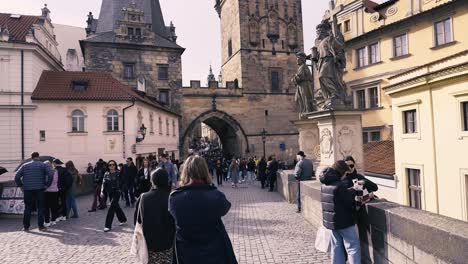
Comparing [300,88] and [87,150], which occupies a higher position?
[300,88]

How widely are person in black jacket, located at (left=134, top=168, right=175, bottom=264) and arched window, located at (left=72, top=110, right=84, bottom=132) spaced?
61.3 ft

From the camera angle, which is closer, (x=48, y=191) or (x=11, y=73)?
(x=48, y=191)

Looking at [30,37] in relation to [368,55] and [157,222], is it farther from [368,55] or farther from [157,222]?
[368,55]

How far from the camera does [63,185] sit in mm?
8836

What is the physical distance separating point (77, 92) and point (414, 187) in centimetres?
1862

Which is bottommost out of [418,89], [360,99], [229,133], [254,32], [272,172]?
[272,172]

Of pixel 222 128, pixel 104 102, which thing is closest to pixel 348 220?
pixel 104 102

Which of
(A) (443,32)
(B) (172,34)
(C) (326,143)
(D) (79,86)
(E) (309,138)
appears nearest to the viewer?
(C) (326,143)

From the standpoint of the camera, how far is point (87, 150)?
20.6 meters

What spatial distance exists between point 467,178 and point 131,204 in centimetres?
1080

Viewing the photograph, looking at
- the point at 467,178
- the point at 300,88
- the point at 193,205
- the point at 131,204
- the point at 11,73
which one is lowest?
the point at 131,204

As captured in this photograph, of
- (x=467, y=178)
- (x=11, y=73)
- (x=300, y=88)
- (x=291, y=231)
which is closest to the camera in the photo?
(x=291, y=231)

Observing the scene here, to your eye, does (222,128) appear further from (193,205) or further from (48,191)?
(193,205)

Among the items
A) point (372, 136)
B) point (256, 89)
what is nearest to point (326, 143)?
point (372, 136)
